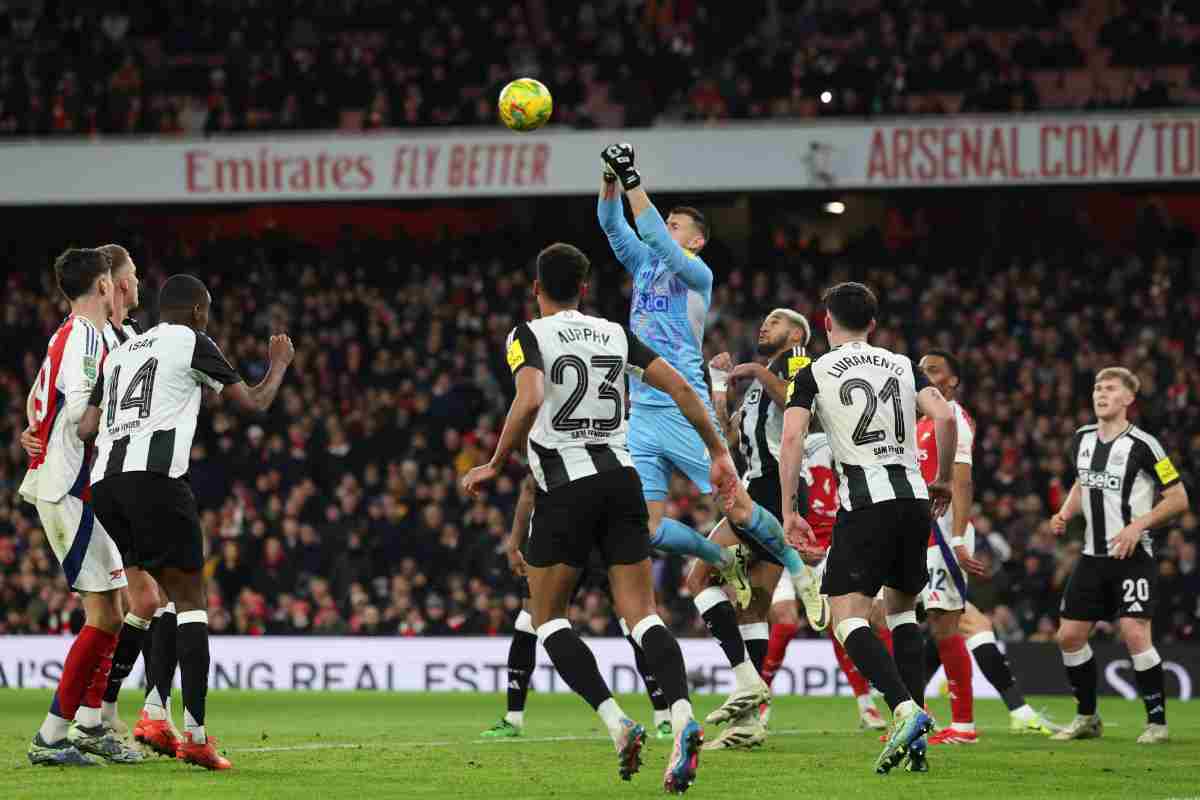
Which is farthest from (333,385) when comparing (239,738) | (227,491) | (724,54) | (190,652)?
(190,652)

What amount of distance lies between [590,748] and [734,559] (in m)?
1.36

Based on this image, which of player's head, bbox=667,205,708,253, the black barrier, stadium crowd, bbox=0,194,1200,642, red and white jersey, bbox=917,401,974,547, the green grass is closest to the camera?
the green grass

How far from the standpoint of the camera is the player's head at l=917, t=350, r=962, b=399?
443 inches

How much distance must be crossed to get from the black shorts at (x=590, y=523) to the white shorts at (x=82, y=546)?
2.33 meters

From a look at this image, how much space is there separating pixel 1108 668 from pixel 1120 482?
7.25 m

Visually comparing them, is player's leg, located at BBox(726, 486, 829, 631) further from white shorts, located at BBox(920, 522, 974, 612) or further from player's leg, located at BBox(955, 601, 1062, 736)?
player's leg, located at BBox(955, 601, 1062, 736)

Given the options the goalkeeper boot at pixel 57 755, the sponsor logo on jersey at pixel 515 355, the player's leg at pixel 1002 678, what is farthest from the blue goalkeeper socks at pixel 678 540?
the goalkeeper boot at pixel 57 755

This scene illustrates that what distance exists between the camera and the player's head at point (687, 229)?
10266 millimetres

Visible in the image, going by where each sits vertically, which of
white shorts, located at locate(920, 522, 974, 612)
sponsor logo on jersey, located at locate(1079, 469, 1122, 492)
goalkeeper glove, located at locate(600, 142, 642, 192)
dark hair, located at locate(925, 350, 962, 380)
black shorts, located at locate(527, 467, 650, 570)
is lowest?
white shorts, located at locate(920, 522, 974, 612)

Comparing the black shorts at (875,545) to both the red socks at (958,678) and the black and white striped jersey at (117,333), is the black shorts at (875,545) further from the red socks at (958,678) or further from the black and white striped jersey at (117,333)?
the black and white striped jersey at (117,333)

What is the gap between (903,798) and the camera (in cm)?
729

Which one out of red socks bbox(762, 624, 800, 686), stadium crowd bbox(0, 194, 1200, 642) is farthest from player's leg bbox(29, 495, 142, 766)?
stadium crowd bbox(0, 194, 1200, 642)

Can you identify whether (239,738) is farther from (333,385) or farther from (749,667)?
(333,385)

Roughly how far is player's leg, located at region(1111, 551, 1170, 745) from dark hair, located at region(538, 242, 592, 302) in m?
4.98
